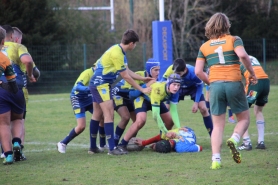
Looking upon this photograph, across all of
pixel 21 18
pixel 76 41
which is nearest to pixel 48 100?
pixel 21 18

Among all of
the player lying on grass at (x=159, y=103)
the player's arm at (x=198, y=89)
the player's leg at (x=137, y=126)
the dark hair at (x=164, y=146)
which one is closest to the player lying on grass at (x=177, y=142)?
the dark hair at (x=164, y=146)

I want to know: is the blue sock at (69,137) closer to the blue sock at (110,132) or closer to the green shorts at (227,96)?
the blue sock at (110,132)

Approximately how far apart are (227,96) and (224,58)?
0.48 metres

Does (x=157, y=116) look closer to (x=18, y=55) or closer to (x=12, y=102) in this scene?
(x=12, y=102)

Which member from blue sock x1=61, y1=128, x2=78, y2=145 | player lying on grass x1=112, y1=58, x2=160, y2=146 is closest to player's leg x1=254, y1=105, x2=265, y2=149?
player lying on grass x1=112, y1=58, x2=160, y2=146

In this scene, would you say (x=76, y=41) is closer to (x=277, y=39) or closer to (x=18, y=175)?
(x=277, y=39)

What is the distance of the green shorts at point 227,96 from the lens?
716cm

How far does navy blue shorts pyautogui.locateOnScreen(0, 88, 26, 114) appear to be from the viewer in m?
8.35

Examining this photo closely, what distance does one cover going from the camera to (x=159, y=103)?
9.12 m

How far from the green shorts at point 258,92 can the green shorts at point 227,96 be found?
6.46 feet

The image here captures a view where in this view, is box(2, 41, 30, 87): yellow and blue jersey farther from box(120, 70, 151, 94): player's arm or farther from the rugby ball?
the rugby ball

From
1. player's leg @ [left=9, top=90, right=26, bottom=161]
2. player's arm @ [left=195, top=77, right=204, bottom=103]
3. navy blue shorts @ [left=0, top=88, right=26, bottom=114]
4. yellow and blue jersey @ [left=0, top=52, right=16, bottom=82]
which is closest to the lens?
yellow and blue jersey @ [left=0, top=52, right=16, bottom=82]

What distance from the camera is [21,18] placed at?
2742cm

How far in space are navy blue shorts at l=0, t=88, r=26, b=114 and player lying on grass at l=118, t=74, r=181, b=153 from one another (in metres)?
1.78
